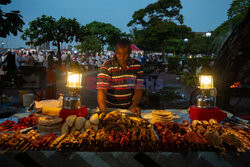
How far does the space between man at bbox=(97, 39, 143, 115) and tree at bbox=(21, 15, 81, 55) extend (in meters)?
15.2

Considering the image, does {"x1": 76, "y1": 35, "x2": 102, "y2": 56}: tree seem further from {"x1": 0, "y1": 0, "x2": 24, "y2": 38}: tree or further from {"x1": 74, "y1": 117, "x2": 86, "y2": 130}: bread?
{"x1": 74, "y1": 117, "x2": 86, "y2": 130}: bread

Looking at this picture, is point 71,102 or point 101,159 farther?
point 71,102

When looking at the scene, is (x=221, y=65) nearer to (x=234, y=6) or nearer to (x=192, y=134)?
(x=192, y=134)

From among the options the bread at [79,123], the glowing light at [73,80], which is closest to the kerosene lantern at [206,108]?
the bread at [79,123]

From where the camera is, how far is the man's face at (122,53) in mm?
2662

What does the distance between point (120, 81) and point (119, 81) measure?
0.01 m

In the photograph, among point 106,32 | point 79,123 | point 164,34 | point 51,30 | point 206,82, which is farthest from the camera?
point 106,32

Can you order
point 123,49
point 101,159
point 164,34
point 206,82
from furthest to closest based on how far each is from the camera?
point 164,34, point 123,49, point 206,82, point 101,159

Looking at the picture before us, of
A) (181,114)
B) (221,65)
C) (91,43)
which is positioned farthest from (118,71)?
(91,43)

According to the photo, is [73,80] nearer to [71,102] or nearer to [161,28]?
Result: [71,102]

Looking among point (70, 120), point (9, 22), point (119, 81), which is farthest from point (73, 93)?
point (9, 22)

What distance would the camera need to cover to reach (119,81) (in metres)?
2.86

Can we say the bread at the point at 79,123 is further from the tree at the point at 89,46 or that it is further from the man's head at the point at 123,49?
the tree at the point at 89,46

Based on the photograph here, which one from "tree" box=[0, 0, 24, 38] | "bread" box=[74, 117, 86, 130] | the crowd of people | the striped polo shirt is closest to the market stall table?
"bread" box=[74, 117, 86, 130]
